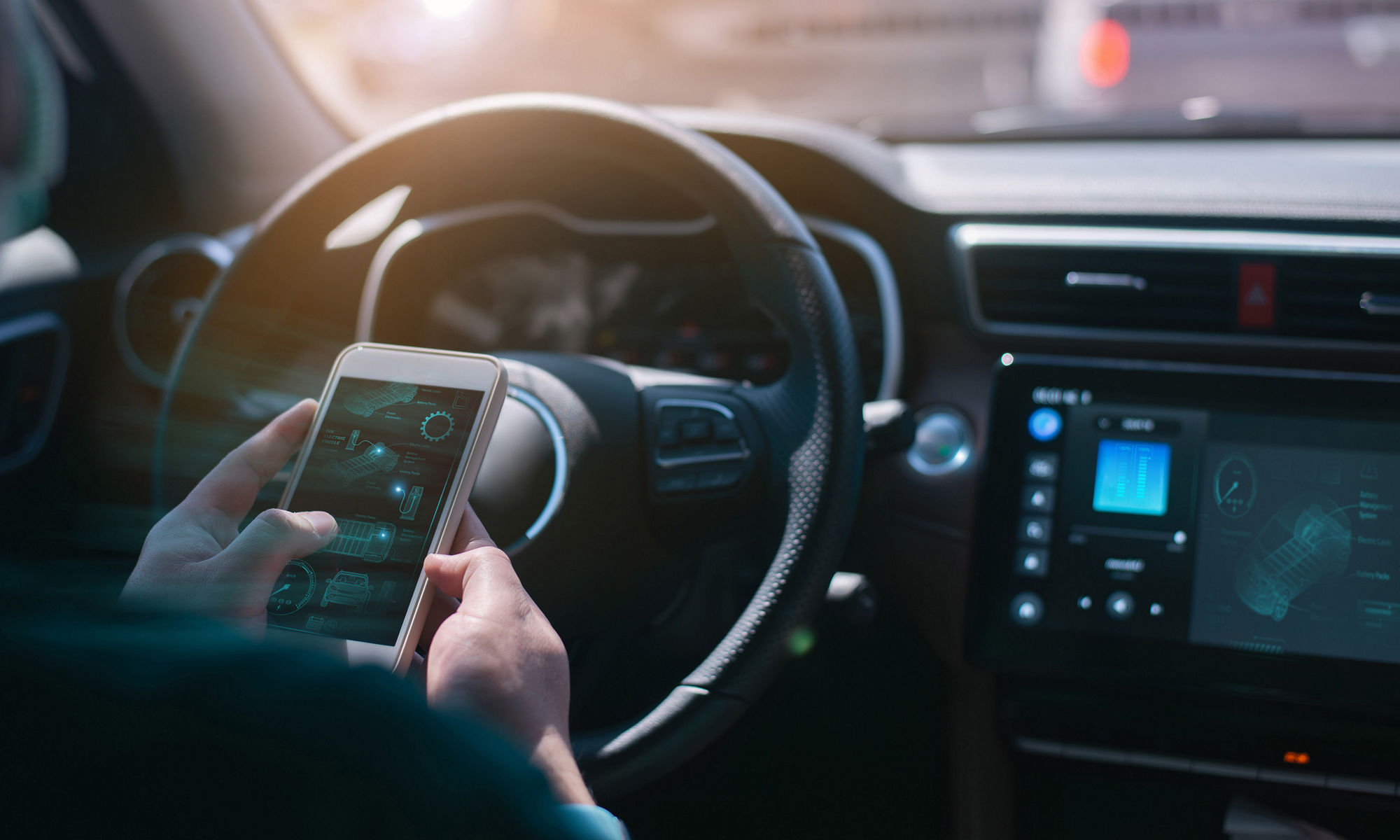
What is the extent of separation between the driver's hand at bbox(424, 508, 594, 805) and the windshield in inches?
66.4

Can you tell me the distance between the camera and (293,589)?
0.88m

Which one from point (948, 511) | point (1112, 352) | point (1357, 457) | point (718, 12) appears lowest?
point (948, 511)

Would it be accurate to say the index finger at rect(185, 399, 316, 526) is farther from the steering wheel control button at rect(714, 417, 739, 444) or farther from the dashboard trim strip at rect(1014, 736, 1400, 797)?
the dashboard trim strip at rect(1014, 736, 1400, 797)

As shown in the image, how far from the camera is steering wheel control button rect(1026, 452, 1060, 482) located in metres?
1.34

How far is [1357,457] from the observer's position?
1.26 meters

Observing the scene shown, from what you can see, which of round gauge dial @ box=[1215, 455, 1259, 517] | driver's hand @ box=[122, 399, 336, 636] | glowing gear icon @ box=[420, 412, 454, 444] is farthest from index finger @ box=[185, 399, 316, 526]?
round gauge dial @ box=[1215, 455, 1259, 517]

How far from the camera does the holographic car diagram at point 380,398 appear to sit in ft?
3.26

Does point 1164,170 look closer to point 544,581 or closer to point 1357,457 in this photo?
point 1357,457

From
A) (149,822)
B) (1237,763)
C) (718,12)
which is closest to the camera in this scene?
(149,822)

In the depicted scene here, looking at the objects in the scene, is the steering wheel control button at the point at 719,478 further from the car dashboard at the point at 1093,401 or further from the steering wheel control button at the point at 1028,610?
the steering wheel control button at the point at 1028,610

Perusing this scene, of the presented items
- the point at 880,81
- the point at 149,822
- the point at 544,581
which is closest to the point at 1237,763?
the point at 544,581

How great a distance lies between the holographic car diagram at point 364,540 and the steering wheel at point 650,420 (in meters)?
0.20

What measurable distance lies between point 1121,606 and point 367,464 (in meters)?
0.90

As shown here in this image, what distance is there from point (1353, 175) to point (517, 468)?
1193 mm
